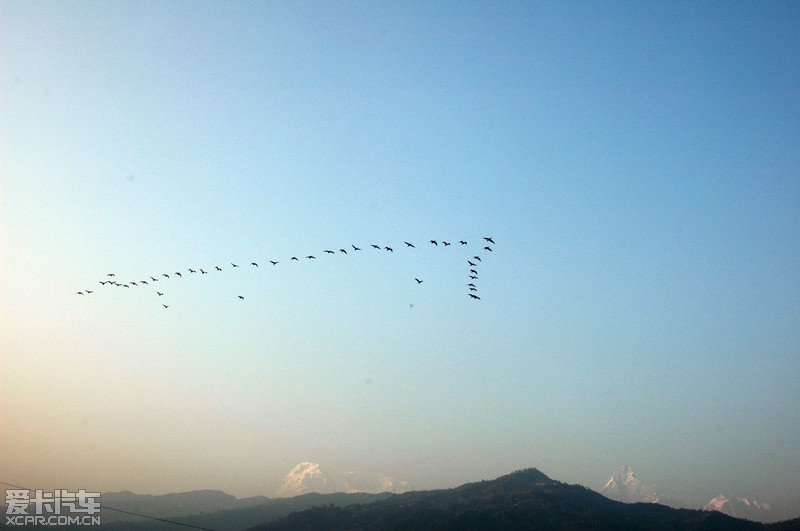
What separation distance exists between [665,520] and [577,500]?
29980 mm

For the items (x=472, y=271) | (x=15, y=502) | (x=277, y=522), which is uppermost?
(x=472, y=271)

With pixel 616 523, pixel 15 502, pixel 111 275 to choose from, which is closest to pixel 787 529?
pixel 616 523

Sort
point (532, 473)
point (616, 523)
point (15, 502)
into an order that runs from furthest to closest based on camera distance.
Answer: point (532, 473) → point (616, 523) → point (15, 502)

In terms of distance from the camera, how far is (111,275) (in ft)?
238

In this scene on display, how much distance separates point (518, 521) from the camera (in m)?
139

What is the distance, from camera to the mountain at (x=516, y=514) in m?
133

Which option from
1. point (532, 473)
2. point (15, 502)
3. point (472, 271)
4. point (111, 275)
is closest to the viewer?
point (472, 271)

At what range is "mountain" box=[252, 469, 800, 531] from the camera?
13288cm

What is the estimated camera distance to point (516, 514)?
143625 mm

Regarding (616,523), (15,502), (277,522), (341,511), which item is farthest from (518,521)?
(15,502)

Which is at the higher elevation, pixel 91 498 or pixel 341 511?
pixel 91 498

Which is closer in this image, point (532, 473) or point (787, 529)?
point (787, 529)

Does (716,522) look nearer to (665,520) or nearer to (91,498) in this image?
(665,520)

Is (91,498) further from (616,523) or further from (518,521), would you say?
(616,523)
